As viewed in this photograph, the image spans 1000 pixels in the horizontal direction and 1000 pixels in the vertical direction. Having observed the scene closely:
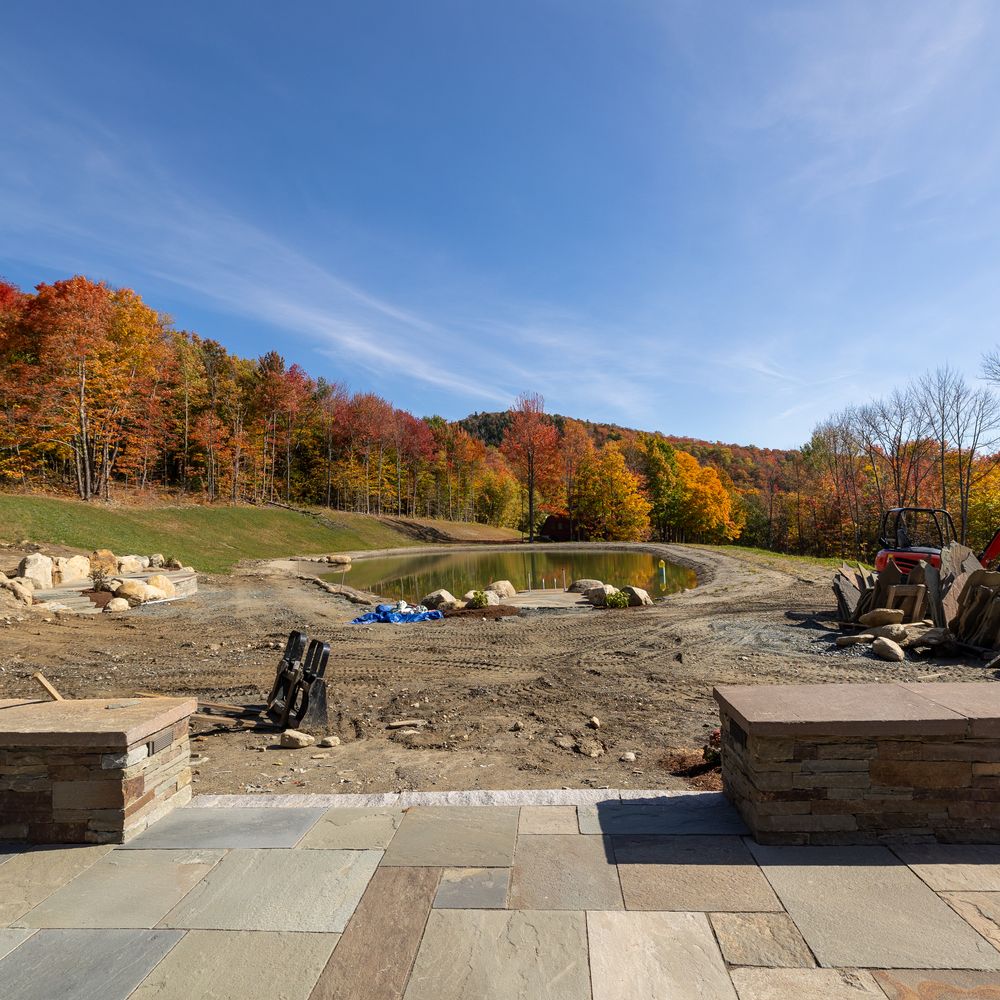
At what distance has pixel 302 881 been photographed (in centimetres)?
294

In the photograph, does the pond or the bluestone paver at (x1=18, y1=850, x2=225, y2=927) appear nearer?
the bluestone paver at (x1=18, y1=850, x2=225, y2=927)

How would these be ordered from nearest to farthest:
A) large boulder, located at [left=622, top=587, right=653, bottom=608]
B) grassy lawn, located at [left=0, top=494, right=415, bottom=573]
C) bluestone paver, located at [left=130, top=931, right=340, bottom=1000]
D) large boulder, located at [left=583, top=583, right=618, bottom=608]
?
bluestone paver, located at [left=130, top=931, right=340, bottom=1000] < large boulder, located at [left=622, top=587, right=653, bottom=608] < large boulder, located at [left=583, top=583, right=618, bottom=608] < grassy lawn, located at [left=0, top=494, right=415, bottom=573]

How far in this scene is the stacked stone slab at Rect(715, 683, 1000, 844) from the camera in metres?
3.11

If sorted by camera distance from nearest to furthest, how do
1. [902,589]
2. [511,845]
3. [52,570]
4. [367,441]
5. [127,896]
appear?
[127,896] → [511,845] → [902,589] → [52,570] → [367,441]

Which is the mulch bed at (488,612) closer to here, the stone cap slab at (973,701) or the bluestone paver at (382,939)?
the stone cap slab at (973,701)

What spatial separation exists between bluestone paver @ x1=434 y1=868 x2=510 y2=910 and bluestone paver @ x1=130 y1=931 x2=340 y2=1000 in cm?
53

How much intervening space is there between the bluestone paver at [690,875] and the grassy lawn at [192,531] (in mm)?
23903

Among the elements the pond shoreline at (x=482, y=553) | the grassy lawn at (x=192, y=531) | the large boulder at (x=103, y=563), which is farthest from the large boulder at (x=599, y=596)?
the grassy lawn at (x=192, y=531)

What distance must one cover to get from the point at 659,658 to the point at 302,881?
25.7 feet

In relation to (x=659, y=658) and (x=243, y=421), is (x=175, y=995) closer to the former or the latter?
(x=659, y=658)

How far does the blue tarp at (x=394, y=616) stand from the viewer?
14.4 metres

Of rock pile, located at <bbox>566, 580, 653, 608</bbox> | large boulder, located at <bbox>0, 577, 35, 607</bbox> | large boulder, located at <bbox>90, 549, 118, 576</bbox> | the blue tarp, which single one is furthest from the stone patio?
large boulder, located at <bbox>90, 549, 118, 576</bbox>

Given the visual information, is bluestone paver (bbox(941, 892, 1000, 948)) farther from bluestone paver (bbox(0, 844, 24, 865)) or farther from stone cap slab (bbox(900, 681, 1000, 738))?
bluestone paver (bbox(0, 844, 24, 865))

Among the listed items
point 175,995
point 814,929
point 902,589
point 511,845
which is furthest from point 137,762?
point 902,589
